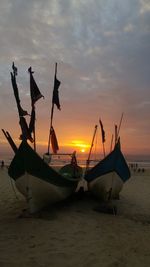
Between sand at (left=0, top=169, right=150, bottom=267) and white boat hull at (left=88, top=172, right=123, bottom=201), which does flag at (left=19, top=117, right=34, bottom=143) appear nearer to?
sand at (left=0, top=169, right=150, bottom=267)

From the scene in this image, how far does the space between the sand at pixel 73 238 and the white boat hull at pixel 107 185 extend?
0.78 meters

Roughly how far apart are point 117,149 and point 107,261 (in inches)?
244

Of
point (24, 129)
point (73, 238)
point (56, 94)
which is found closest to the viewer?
point (73, 238)

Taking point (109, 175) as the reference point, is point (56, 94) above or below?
above

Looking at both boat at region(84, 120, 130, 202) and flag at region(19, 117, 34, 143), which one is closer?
flag at region(19, 117, 34, 143)

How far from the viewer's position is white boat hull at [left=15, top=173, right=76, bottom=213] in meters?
9.46

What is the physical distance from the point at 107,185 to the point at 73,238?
173 inches

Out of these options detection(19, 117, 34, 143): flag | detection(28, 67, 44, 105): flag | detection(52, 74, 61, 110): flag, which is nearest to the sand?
detection(19, 117, 34, 143): flag

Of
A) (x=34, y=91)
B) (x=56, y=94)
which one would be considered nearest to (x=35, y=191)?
(x=34, y=91)

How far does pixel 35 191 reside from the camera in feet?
31.4

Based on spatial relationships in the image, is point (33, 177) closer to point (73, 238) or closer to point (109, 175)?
point (73, 238)

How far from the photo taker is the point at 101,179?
1177cm

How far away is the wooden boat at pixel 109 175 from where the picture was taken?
11.5 meters

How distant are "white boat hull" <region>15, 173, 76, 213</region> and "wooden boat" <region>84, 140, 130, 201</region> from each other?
7.18 ft
